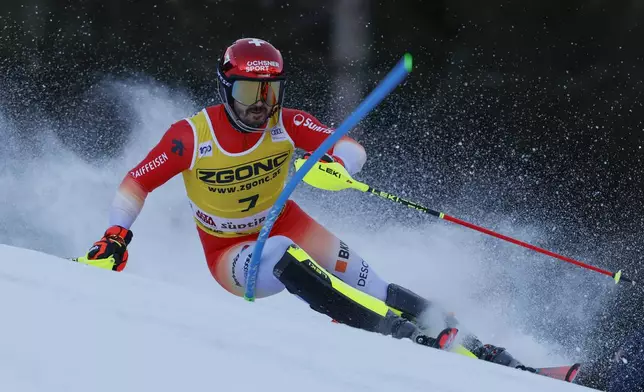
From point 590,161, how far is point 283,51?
247 centimetres

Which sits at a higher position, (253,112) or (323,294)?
(253,112)

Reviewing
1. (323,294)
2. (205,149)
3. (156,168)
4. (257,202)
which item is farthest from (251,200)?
(323,294)

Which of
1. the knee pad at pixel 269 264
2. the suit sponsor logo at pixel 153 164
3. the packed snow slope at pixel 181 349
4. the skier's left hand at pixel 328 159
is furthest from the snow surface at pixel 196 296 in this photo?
the skier's left hand at pixel 328 159

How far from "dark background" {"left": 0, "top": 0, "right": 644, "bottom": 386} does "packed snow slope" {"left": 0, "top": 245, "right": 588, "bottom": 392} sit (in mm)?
3973

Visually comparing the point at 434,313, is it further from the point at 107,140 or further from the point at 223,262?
the point at 107,140

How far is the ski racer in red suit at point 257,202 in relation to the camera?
2.63 meters

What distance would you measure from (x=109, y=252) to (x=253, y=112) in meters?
0.76

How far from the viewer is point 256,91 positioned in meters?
2.86

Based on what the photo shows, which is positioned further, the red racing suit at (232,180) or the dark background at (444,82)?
the dark background at (444,82)

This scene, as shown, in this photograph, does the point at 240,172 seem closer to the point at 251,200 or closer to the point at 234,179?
the point at 234,179

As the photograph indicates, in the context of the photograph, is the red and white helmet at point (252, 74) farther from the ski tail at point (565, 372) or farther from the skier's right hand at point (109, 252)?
the ski tail at point (565, 372)

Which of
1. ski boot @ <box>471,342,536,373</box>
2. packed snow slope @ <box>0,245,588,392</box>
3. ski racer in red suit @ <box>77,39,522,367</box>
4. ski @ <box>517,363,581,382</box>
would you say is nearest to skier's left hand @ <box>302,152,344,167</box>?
ski racer in red suit @ <box>77,39,522,367</box>

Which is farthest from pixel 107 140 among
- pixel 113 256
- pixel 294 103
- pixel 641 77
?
pixel 641 77

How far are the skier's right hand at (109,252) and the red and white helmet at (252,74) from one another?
67 centimetres
